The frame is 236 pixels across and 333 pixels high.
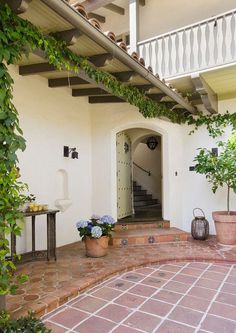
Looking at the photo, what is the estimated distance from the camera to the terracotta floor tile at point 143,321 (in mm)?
2576

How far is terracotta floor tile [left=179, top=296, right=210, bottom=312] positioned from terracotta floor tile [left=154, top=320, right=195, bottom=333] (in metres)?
0.42

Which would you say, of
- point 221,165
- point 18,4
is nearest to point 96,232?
point 221,165

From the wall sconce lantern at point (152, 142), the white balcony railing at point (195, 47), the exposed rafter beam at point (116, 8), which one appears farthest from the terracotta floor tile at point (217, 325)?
the exposed rafter beam at point (116, 8)

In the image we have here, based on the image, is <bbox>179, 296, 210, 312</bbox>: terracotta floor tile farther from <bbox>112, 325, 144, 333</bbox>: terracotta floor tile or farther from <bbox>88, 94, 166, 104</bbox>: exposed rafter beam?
<bbox>88, 94, 166, 104</bbox>: exposed rafter beam

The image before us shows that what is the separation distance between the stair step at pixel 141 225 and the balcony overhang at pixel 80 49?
2686mm

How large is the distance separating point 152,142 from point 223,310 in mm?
7084

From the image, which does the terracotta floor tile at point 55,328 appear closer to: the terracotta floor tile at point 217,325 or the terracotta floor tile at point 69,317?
the terracotta floor tile at point 69,317

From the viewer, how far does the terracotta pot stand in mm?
4457

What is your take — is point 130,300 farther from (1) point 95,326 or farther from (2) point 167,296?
(1) point 95,326

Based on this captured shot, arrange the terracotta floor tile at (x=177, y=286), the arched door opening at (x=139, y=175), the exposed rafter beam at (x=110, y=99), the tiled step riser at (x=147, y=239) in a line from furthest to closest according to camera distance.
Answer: the arched door opening at (x=139, y=175) < the tiled step riser at (x=147, y=239) < the exposed rafter beam at (x=110, y=99) < the terracotta floor tile at (x=177, y=286)

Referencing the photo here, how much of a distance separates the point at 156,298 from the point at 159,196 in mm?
6591

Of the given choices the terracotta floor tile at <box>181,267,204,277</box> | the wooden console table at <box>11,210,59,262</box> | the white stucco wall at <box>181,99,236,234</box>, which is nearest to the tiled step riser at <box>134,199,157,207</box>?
the white stucco wall at <box>181,99,236,234</box>

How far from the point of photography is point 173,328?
2559mm

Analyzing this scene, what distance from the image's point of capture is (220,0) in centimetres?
637
